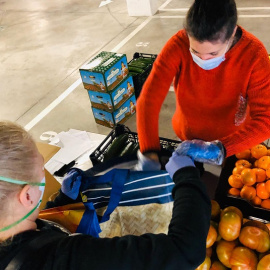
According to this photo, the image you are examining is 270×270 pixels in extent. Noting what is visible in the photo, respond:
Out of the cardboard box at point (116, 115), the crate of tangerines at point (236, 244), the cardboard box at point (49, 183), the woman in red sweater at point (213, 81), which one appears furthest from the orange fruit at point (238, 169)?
the cardboard box at point (116, 115)

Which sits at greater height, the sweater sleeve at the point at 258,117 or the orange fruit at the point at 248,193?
the sweater sleeve at the point at 258,117

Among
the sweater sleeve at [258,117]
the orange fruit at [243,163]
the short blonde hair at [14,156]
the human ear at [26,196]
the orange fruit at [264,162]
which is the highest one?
the short blonde hair at [14,156]

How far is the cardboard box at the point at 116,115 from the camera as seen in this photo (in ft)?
13.0

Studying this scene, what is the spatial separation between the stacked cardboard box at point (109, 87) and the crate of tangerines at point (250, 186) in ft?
6.36

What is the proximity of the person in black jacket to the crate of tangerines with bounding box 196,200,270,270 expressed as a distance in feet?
2.00

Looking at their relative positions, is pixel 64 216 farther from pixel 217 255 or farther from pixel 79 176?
pixel 217 255

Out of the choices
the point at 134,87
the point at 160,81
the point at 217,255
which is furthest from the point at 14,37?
the point at 217,255

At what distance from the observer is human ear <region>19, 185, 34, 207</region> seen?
3.51 feet

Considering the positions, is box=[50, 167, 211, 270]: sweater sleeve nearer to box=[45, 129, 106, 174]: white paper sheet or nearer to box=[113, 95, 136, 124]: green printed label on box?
box=[45, 129, 106, 174]: white paper sheet

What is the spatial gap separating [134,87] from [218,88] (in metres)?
2.63

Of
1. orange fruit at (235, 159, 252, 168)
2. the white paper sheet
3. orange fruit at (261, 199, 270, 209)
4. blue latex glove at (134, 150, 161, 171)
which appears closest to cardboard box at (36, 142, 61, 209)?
the white paper sheet

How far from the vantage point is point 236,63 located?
1643mm

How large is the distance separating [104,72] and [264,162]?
6.83 ft

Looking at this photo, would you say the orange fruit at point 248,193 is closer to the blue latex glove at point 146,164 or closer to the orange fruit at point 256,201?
the orange fruit at point 256,201
